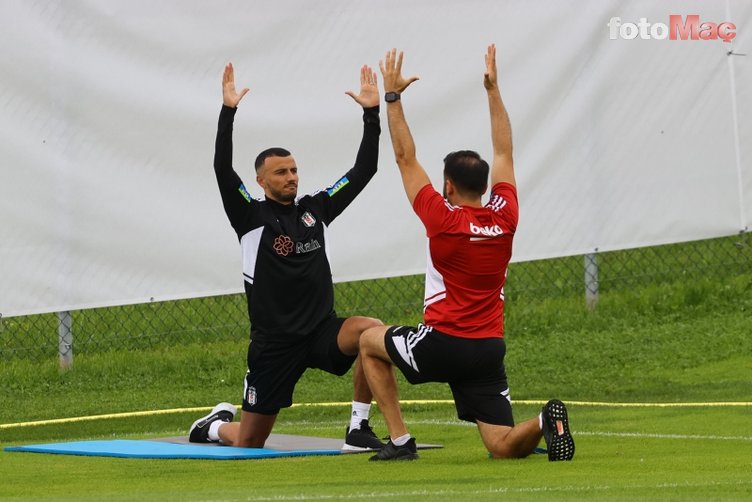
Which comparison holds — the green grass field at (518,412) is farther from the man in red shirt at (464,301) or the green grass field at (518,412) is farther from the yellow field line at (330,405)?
the man in red shirt at (464,301)

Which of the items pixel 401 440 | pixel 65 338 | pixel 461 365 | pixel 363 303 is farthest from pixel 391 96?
pixel 363 303

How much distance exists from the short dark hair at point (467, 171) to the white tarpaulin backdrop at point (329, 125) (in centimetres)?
414

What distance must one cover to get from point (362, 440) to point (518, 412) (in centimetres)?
249

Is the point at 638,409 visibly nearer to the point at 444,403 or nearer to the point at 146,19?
the point at 444,403

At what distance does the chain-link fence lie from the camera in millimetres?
11484

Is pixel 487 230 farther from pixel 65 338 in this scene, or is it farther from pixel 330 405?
pixel 65 338

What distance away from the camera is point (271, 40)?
11.2m

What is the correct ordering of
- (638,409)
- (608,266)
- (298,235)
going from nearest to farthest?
1. (298,235)
2. (638,409)
3. (608,266)

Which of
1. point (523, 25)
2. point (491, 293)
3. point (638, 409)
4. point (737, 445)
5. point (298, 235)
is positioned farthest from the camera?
point (523, 25)

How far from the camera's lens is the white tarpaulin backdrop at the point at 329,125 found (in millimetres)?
10797

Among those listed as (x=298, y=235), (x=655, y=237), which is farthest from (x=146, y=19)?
(x=655, y=237)

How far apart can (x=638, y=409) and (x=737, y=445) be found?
2.21 metres

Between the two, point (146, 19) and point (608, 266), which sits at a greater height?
point (146, 19)

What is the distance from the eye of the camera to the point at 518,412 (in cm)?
1018
